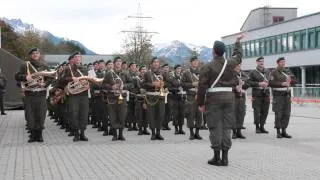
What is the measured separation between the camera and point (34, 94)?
14391 millimetres

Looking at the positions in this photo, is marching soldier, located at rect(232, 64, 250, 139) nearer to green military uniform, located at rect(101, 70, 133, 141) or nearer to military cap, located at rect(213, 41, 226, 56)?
green military uniform, located at rect(101, 70, 133, 141)

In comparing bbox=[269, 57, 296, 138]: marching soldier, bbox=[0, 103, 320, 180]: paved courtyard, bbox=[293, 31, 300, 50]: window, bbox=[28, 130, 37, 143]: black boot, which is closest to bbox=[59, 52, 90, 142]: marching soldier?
bbox=[0, 103, 320, 180]: paved courtyard

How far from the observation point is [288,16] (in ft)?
274

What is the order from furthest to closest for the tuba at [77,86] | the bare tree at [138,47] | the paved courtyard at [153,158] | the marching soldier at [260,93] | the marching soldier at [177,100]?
the bare tree at [138,47] < the marching soldier at [177,100] < the marching soldier at [260,93] < the tuba at [77,86] < the paved courtyard at [153,158]

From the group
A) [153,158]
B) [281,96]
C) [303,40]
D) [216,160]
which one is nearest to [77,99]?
[153,158]

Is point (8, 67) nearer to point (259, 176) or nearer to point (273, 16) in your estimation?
point (259, 176)

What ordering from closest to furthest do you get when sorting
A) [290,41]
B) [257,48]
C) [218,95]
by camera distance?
1. [218,95]
2. [290,41]
3. [257,48]

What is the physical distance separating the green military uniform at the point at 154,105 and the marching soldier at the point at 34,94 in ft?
8.31

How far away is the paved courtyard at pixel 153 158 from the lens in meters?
9.46

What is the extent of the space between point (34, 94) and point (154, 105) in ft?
9.55

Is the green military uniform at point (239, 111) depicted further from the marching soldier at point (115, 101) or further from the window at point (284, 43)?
the window at point (284, 43)

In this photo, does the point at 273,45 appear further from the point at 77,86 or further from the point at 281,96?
the point at 77,86

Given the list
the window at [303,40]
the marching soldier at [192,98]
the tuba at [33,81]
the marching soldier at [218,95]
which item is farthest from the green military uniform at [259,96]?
the window at [303,40]

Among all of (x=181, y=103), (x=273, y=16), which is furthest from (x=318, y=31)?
(x=181, y=103)
